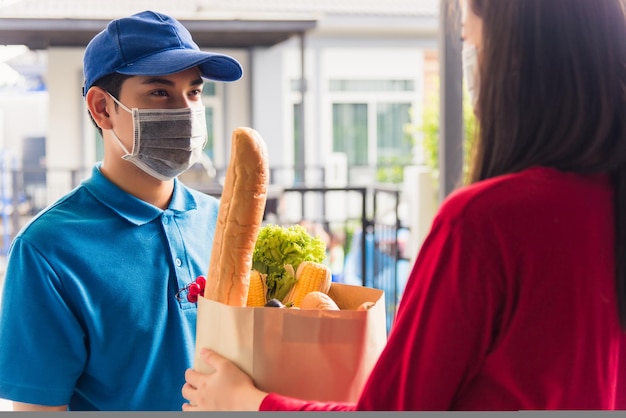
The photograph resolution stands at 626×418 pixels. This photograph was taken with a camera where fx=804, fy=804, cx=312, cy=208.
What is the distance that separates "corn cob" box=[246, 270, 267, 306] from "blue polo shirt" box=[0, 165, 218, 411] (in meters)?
0.28

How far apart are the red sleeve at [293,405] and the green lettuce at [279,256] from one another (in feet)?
0.87

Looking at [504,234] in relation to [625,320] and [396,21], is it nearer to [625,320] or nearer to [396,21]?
[625,320]

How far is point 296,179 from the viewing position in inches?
397

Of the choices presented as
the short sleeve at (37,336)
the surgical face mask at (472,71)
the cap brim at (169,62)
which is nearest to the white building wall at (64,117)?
the cap brim at (169,62)

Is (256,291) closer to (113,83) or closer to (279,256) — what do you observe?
(279,256)

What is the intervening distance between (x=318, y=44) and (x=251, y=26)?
3.66 metres

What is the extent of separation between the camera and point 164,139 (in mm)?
1535

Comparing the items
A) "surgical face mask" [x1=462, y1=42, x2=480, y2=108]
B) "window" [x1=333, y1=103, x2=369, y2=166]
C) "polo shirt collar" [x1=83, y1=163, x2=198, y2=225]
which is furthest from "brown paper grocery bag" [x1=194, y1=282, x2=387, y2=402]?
"window" [x1=333, y1=103, x2=369, y2=166]

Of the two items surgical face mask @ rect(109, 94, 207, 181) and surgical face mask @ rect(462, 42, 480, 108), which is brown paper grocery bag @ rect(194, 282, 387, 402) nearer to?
surgical face mask @ rect(462, 42, 480, 108)

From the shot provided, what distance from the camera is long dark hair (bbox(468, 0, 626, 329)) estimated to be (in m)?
0.86

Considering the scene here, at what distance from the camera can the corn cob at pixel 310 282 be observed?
3.92ft

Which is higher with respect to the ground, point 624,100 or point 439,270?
point 624,100

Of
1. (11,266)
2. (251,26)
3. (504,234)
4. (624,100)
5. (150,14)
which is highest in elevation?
(251,26)

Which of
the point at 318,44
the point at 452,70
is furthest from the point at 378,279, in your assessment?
the point at 318,44
